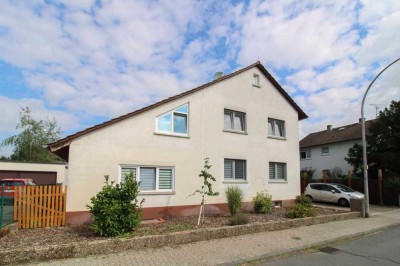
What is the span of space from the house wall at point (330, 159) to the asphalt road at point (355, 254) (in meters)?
23.4

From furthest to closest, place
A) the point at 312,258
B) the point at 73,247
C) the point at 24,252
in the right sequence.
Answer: the point at 312,258
the point at 73,247
the point at 24,252

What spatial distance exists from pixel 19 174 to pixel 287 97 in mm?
23794

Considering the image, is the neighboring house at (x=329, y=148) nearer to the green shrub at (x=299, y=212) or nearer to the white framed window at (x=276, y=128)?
the white framed window at (x=276, y=128)

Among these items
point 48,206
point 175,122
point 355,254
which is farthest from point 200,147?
point 355,254

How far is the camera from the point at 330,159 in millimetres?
34688

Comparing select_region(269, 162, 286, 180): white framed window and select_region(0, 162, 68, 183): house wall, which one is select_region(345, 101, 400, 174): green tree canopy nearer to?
select_region(269, 162, 286, 180): white framed window

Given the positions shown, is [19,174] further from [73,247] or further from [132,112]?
[73,247]

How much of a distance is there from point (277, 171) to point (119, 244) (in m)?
11.4

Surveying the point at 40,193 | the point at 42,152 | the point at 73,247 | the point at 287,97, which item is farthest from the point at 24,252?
the point at 42,152

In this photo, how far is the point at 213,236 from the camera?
32.2 feet

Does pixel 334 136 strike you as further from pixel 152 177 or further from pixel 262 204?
pixel 152 177

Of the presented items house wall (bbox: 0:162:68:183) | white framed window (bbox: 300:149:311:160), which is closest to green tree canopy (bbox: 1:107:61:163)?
house wall (bbox: 0:162:68:183)

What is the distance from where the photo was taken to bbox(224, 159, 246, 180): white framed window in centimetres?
1541

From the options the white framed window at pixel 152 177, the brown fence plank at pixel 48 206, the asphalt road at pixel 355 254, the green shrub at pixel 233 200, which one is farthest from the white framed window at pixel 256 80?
the brown fence plank at pixel 48 206
